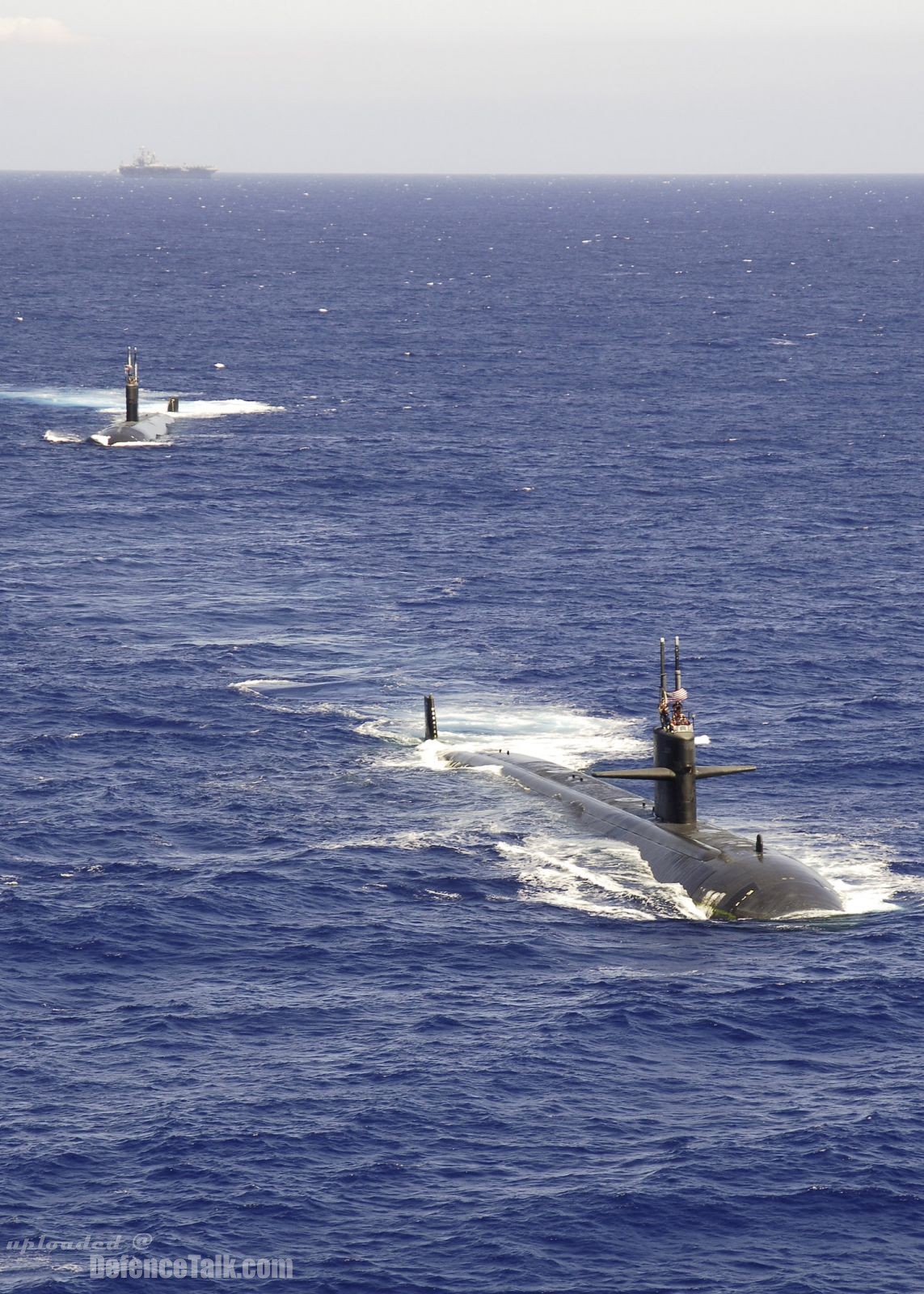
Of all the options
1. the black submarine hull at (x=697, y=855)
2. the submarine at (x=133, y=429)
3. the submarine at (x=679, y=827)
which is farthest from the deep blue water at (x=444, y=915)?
the submarine at (x=133, y=429)

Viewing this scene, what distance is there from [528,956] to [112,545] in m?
74.6

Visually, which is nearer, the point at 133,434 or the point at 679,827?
the point at 679,827

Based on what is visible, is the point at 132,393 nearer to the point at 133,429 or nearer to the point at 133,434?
the point at 133,429

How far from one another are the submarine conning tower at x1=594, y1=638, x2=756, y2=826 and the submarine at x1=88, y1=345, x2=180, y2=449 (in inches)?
4107

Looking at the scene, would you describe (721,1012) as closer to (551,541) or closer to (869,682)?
(869,682)

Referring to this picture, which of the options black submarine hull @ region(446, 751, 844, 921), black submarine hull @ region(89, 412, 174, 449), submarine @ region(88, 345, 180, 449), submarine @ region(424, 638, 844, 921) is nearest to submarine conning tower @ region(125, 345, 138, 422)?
submarine @ region(88, 345, 180, 449)

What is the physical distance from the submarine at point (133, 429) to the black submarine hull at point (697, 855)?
93.6m

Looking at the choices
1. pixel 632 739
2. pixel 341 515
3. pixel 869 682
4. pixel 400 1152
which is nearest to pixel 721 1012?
pixel 400 1152

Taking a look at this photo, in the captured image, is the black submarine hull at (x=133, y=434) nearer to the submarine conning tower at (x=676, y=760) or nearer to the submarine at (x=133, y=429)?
the submarine at (x=133, y=429)

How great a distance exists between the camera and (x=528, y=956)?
7131 centimetres

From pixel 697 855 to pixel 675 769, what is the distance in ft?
16.0

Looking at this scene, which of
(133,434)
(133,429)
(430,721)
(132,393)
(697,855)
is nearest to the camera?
(697,855)

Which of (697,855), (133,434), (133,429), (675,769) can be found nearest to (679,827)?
(675,769)

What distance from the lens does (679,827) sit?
8269 centimetres
